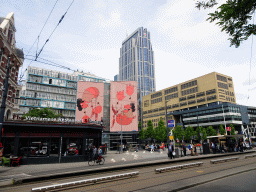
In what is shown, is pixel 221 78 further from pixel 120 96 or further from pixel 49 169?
pixel 49 169

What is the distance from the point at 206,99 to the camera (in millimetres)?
83875

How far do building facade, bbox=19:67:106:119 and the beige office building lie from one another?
141 feet

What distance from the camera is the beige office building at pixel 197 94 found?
264 ft

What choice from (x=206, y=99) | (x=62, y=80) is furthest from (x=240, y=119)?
(x=62, y=80)

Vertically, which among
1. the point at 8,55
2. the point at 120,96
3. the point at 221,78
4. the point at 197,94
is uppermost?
the point at 221,78

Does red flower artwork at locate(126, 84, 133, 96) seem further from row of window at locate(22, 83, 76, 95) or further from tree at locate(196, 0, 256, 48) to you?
tree at locate(196, 0, 256, 48)

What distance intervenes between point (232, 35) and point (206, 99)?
84458 mm

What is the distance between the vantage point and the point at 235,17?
622 cm

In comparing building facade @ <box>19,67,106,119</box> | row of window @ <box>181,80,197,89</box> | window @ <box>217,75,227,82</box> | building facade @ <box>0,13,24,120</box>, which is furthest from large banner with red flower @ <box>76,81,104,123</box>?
window @ <box>217,75,227,82</box>

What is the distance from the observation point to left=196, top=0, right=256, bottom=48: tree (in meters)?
5.93

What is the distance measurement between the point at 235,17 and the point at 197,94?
88.1 m

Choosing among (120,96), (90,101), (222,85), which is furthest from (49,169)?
(222,85)

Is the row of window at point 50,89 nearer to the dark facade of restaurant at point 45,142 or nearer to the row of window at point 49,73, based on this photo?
the row of window at point 49,73

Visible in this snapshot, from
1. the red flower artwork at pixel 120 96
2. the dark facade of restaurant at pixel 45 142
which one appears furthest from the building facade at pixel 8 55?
the red flower artwork at pixel 120 96
